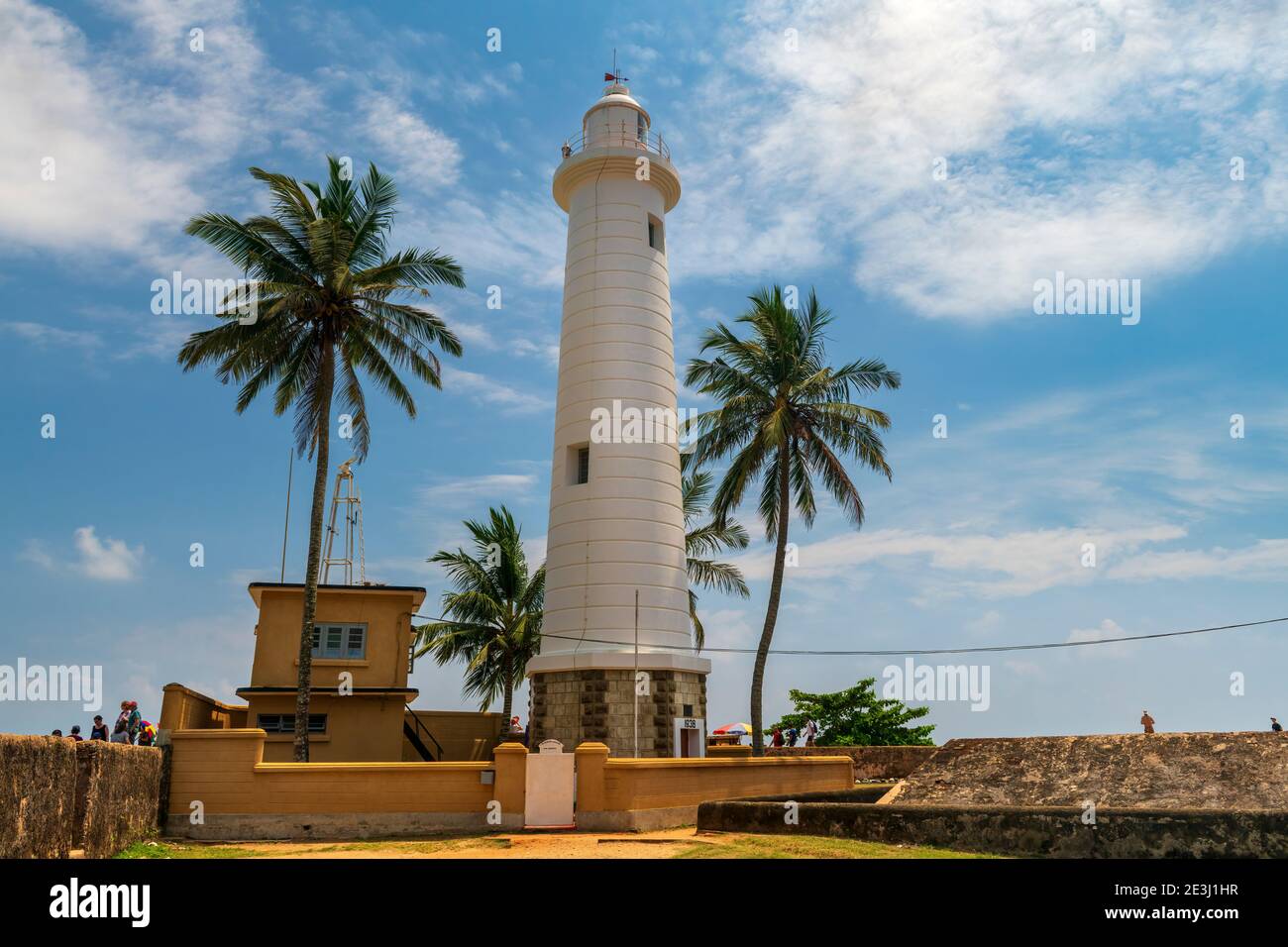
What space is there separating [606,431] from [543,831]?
35.5ft

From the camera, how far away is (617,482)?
83.2 feet

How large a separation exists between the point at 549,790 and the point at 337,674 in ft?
37.1

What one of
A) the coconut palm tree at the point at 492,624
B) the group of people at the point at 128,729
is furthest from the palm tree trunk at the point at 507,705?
the group of people at the point at 128,729

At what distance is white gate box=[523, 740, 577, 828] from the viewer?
19062mm

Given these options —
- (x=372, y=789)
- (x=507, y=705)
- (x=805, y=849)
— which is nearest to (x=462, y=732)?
(x=507, y=705)

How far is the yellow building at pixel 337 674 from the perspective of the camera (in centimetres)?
2753

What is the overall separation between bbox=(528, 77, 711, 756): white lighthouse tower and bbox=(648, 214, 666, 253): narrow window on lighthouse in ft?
0.15

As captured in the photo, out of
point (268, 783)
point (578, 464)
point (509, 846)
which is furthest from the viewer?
point (578, 464)

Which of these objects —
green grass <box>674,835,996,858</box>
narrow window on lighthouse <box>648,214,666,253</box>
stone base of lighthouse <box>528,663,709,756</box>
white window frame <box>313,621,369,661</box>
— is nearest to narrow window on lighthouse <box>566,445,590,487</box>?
stone base of lighthouse <box>528,663,709,756</box>

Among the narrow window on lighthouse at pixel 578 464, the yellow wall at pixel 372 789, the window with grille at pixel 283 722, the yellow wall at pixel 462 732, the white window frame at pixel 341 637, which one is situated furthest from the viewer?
the yellow wall at pixel 462 732

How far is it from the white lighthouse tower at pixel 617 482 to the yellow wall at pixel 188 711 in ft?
27.2

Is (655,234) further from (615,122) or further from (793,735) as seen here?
(793,735)

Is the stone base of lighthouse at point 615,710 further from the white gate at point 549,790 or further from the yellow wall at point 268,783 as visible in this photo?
the yellow wall at point 268,783

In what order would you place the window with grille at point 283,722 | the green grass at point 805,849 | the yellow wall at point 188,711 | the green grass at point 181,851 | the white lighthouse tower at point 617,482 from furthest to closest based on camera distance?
the window with grille at point 283,722 → the white lighthouse tower at point 617,482 → the yellow wall at point 188,711 → the green grass at point 181,851 → the green grass at point 805,849
